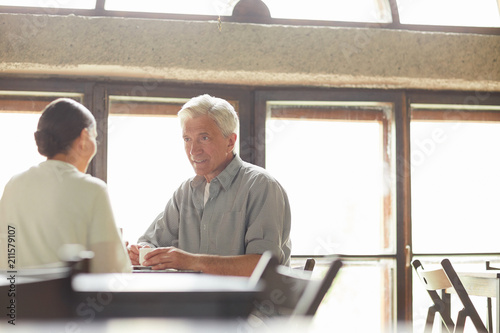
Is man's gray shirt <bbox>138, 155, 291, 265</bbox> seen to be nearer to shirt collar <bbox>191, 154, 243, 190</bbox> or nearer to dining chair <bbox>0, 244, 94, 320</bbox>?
shirt collar <bbox>191, 154, 243, 190</bbox>

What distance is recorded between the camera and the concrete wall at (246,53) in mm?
3525

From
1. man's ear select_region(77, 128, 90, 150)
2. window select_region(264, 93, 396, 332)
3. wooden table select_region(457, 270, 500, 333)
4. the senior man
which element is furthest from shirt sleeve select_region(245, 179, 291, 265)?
window select_region(264, 93, 396, 332)

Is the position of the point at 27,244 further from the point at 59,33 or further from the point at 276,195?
the point at 59,33

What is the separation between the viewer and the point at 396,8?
156 inches

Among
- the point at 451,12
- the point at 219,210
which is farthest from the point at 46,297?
the point at 451,12

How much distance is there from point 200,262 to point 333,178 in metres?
1.81

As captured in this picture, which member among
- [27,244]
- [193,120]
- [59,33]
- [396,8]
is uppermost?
[396,8]

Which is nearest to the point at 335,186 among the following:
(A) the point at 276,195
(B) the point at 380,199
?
(B) the point at 380,199

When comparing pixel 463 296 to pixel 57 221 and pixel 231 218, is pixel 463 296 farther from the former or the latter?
pixel 57 221

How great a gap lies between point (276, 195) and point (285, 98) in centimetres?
143

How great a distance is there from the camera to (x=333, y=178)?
3.92 meters

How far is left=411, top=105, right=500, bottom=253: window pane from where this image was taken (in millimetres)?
3977

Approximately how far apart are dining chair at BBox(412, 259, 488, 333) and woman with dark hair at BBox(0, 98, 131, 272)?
183 centimetres

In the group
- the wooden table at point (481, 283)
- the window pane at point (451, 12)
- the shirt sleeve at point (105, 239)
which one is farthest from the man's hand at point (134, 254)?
the window pane at point (451, 12)
